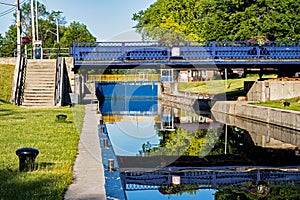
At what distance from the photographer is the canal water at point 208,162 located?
40.4 ft

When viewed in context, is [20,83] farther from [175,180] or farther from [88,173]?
[88,173]

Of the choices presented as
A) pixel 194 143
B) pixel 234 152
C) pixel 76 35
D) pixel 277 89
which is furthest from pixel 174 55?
pixel 76 35

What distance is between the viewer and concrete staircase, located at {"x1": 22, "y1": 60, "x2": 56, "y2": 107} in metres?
34.2

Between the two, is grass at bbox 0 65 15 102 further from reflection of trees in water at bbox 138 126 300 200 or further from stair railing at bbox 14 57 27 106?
reflection of trees in water at bbox 138 126 300 200

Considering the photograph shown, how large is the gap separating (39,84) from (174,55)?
31.1 feet

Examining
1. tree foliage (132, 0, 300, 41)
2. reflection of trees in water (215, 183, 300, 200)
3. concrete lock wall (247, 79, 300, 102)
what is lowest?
reflection of trees in water (215, 183, 300, 200)

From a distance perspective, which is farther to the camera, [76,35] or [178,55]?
[76,35]

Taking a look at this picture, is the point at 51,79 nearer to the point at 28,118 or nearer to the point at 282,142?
the point at 28,118

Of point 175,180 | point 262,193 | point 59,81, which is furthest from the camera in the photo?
point 59,81

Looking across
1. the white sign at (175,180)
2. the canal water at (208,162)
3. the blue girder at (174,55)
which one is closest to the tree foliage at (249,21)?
the blue girder at (174,55)

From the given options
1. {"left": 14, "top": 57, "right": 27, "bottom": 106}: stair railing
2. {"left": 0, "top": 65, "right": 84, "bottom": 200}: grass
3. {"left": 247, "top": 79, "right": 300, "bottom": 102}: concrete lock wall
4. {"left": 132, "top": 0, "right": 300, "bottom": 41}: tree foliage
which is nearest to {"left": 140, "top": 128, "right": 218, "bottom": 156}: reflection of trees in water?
{"left": 0, "top": 65, "right": 84, "bottom": 200}: grass

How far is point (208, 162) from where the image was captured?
55.0ft

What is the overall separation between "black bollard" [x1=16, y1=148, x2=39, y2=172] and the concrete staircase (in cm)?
2237

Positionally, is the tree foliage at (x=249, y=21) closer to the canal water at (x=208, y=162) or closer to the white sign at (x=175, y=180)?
the canal water at (x=208, y=162)
